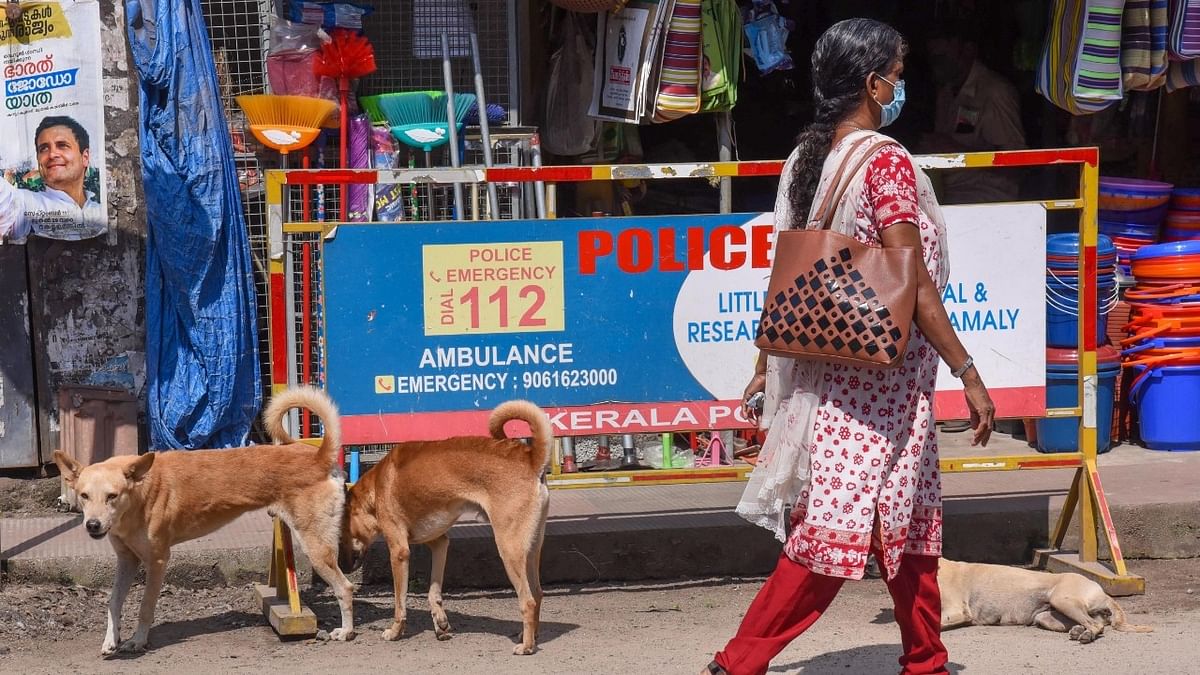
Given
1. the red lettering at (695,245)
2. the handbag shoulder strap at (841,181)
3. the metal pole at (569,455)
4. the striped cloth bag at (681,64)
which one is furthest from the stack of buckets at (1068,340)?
the handbag shoulder strap at (841,181)

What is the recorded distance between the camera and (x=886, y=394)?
4016 millimetres

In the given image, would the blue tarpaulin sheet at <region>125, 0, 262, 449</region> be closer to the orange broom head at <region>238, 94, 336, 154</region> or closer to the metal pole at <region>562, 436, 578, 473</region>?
the orange broom head at <region>238, 94, 336, 154</region>

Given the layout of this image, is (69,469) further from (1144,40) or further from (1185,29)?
(1185,29)

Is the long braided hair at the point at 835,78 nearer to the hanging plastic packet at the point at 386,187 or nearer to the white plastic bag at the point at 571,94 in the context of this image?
the hanging plastic packet at the point at 386,187

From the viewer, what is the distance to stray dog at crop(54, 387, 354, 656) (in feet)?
17.2

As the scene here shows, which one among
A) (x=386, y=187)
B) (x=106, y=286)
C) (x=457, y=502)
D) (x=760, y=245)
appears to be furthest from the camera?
(x=386, y=187)

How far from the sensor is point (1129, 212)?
335 inches

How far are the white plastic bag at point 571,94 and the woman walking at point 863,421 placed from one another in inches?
166

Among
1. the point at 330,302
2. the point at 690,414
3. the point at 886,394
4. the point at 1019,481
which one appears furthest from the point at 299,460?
the point at 1019,481

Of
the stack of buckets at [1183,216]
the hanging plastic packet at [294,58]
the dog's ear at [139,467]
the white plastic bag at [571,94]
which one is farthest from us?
the stack of buckets at [1183,216]

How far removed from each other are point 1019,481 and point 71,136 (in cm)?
527

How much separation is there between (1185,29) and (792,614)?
5.32 m

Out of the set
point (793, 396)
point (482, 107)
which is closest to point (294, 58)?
point (482, 107)

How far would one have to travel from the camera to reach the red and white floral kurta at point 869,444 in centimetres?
396
